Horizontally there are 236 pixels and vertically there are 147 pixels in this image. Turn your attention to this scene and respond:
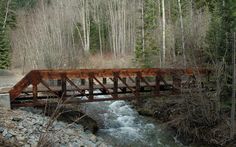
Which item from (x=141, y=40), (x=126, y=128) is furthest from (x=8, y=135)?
Result: (x=141, y=40)

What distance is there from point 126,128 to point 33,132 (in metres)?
5.34

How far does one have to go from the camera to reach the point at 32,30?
163 feet

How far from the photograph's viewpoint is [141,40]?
3262 centimetres

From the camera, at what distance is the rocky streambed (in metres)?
10.5

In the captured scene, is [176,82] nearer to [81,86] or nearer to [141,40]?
[81,86]

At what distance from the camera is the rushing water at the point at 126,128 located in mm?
14334

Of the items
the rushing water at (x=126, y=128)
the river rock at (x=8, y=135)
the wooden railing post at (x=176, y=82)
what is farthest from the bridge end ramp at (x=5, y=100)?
the wooden railing post at (x=176, y=82)

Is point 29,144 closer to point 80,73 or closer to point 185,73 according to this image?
point 80,73

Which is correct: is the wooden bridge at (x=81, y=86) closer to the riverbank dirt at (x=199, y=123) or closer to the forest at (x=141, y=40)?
the riverbank dirt at (x=199, y=123)

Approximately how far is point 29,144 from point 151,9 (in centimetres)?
2901

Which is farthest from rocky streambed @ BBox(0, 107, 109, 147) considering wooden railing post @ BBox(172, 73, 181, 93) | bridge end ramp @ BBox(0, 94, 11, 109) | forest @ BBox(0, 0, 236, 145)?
wooden railing post @ BBox(172, 73, 181, 93)

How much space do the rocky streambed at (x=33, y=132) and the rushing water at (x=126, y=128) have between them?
118 cm

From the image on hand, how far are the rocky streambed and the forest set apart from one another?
4023 millimetres

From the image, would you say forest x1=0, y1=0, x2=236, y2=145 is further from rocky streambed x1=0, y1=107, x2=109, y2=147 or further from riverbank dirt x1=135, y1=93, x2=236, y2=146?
rocky streambed x1=0, y1=107, x2=109, y2=147
